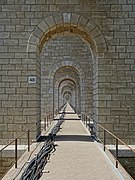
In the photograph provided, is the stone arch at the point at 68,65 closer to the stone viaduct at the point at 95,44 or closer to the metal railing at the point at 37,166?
the stone viaduct at the point at 95,44

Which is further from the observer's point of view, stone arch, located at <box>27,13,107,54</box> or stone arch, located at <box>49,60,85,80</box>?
stone arch, located at <box>49,60,85,80</box>

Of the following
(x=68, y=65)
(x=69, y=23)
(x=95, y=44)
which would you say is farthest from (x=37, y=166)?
(x=68, y=65)

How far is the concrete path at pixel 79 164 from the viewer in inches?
238

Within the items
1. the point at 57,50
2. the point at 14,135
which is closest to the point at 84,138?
the point at 14,135

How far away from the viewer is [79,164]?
23.2ft

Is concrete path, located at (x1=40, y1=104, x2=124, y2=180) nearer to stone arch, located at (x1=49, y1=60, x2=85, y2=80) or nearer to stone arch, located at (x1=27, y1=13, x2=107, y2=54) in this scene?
stone arch, located at (x1=27, y1=13, x2=107, y2=54)

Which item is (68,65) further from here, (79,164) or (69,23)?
(79,164)

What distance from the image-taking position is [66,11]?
10.1m

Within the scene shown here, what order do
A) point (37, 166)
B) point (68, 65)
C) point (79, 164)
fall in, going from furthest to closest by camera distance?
point (68, 65) < point (79, 164) < point (37, 166)

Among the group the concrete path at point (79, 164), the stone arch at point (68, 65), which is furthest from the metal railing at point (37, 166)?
the stone arch at point (68, 65)

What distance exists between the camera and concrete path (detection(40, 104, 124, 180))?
604 centimetres

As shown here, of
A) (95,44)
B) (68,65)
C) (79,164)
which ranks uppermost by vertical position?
(68,65)

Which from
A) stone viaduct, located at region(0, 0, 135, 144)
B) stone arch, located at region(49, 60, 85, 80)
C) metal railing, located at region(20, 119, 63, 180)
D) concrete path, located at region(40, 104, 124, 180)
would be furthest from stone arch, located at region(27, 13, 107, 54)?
stone arch, located at region(49, 60, 85, 80)

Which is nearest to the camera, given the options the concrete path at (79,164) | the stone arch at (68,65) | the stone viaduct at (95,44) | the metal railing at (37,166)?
the metal railing at (37,166)
